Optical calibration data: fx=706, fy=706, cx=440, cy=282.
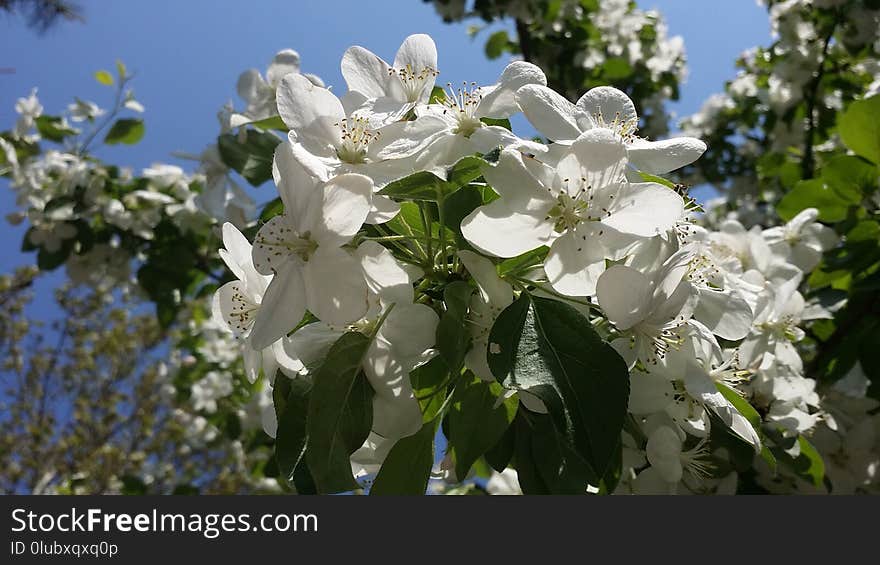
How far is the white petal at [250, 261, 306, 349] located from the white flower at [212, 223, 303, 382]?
0.13 m

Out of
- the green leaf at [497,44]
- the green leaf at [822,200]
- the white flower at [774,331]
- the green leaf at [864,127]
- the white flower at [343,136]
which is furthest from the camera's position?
the green leaf at [497,44]

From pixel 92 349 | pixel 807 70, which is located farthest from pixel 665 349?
pixel 92 349

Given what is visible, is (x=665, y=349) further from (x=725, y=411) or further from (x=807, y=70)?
(x=807, y=70)

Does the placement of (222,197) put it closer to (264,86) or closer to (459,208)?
(264,86)

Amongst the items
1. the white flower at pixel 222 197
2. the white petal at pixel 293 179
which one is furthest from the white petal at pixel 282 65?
the white petal at pixel 293 179

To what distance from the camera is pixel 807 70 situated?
341 cm

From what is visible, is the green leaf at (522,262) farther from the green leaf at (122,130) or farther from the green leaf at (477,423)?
the green leaf at (122,130)

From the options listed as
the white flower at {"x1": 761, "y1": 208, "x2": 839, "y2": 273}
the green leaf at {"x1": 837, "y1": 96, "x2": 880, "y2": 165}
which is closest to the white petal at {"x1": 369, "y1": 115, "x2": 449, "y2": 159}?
the white flower at {"x1": 761, "y1": 208, "x2": 839, "y2": 273}

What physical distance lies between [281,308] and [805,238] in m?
1.52

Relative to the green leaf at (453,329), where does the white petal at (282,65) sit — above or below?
above

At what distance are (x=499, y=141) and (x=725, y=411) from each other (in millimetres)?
457

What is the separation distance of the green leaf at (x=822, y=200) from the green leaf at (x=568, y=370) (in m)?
1.42

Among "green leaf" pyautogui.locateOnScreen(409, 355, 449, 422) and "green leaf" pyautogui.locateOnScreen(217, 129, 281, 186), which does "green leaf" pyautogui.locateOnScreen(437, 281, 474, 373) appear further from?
"green leaf" pyautogui.locateOnScreen(217, 129, 281, 186)

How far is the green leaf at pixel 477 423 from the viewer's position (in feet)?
2.98
